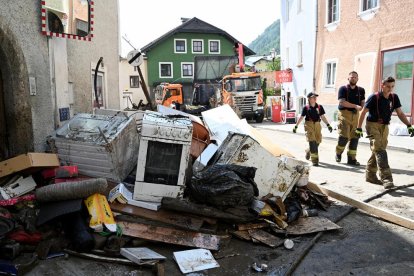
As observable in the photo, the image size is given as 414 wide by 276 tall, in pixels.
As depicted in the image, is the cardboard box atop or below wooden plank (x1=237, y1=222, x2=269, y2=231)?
atop

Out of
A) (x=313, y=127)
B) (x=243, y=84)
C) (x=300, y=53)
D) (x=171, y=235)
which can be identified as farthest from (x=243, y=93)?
(x=171, y=235)

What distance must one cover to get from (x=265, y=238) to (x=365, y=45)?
41.1ft

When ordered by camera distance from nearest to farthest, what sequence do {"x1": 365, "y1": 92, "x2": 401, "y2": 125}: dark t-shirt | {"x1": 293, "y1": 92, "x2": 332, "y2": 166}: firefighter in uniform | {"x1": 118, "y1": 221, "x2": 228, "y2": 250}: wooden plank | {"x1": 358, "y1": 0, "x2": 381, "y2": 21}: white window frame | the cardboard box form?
1. {"x1": 118, "y1": 221, "x2": 228, "y2": 250}: wooden plank
2. the cardboard box
3. {"x1": 365, "y1": 92, "x2": 401, "y2": 125}: dark t-shirt
4. {"x1": 293, "y1": 92, "x2": 332, "y2": 166}: firefighter in uniform
5. {"x1": 358, "y1": 0, "x2": 381, "y2": 21}: white window frame

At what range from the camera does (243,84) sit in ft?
67.7

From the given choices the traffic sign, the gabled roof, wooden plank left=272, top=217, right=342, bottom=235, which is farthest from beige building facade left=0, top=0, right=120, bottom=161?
the gabled roof

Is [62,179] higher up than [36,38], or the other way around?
[36,38]

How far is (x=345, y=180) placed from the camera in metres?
6.66

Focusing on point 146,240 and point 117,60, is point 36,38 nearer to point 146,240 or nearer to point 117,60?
point 146,240

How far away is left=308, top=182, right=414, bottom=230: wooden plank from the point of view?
14.3ft

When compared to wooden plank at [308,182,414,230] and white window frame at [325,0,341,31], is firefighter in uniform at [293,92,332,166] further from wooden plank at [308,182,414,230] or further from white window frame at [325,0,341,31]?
white window frame at [325,0,341,31]

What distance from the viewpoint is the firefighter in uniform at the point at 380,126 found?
607cm

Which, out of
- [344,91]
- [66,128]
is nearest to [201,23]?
[344,91]

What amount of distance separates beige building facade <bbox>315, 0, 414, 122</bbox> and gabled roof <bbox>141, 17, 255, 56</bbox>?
1947 cm

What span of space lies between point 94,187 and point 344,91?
579 centimetres
